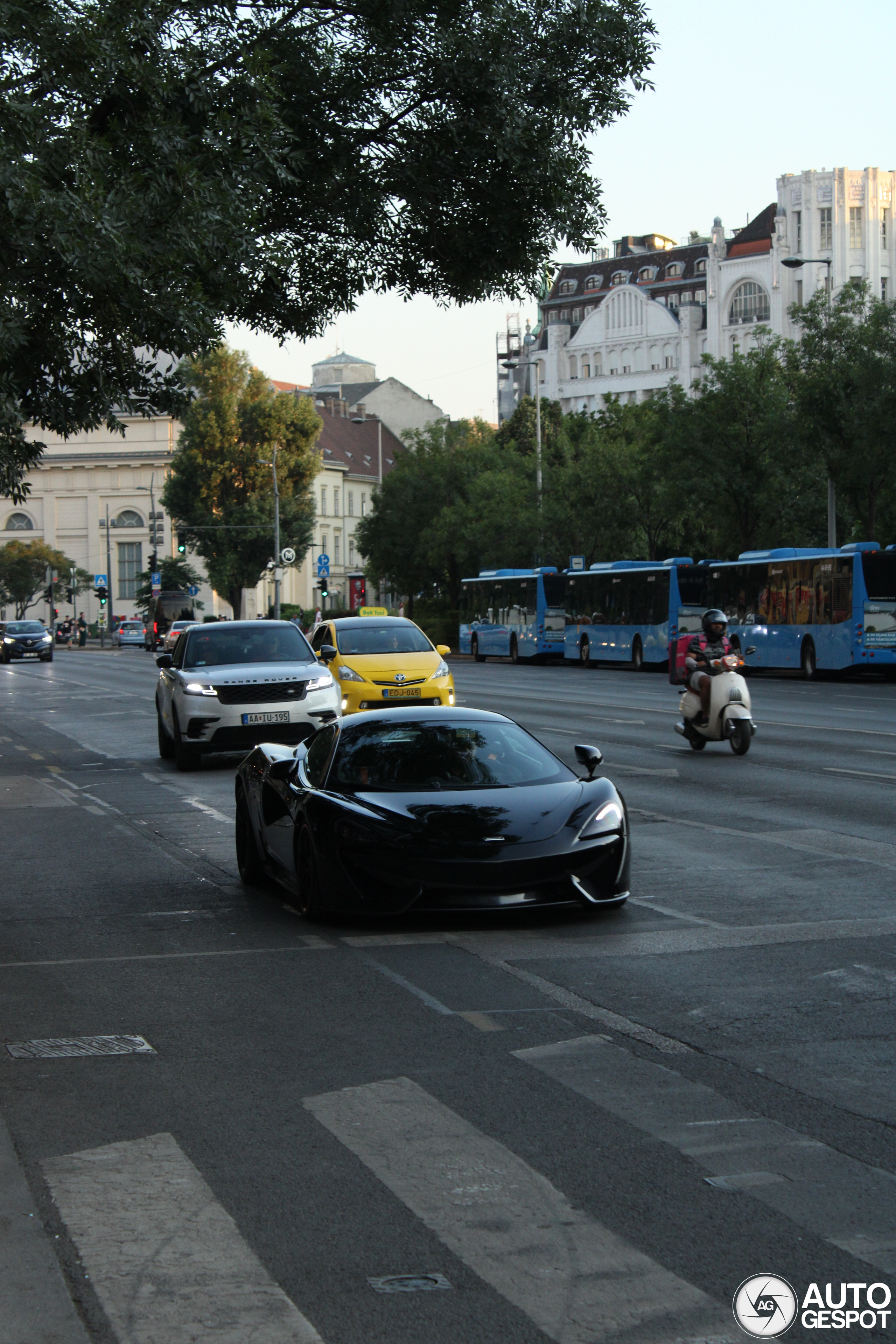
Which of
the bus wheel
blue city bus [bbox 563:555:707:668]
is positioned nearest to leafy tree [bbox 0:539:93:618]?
blue city bus [bbox 563:555:707:668]

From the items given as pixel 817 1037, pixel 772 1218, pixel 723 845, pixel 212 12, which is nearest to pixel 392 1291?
pixel 772 1218

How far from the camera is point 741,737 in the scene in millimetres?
19453

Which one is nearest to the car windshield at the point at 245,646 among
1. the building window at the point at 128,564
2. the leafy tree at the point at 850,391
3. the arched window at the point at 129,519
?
the leafy tree at the point at 850,391

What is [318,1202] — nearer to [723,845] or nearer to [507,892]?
[507,892]

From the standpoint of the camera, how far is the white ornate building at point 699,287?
109312 millimetres

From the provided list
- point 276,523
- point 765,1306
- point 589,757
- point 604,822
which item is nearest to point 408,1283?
point 765,1306

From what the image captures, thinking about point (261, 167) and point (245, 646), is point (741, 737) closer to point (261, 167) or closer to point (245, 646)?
point (245, 646)

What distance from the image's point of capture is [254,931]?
8992mm

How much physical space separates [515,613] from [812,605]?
19774 millimetres

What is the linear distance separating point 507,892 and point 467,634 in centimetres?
5529

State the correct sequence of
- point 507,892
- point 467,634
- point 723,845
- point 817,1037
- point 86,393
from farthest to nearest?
1. point 467,634
2. point 86,393
3. point 723,845
4. point 507,892
5. point 817,1037

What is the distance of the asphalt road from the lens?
392cm

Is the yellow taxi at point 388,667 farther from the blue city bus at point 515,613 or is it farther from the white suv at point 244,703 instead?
the blue city bus at point 515,613

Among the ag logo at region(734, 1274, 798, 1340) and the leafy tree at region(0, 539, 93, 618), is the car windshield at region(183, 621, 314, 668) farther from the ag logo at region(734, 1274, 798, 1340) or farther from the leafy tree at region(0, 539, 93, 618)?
the leafy tree at region(0, 539, 93, 618)
